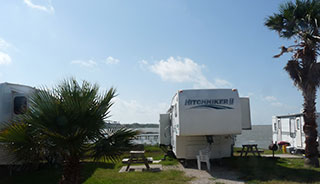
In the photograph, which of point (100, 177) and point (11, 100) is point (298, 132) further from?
point (11, 100)

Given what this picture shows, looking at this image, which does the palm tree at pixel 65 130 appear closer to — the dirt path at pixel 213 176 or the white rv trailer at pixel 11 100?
the white rv trailer at pixel 11 100

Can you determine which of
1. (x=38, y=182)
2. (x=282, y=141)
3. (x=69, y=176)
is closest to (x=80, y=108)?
(x=69, y=176)

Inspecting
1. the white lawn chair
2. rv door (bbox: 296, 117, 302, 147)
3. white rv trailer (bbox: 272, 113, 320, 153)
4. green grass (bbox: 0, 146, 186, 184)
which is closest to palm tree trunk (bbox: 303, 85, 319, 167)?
the white lawn chair

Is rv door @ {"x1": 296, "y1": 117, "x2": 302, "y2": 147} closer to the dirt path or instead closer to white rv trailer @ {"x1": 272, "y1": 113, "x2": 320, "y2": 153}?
white rv trailer @ {"x1": 272, "y1": 113, "x2": 320, "y2": 153}

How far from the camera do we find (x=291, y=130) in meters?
16.0

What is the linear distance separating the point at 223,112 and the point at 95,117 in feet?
19.5

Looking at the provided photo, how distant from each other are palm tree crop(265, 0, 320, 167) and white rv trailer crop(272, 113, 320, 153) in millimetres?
4499

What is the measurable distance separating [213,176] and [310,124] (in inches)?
166

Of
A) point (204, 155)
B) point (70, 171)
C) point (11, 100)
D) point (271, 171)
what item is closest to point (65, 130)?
point (70, 171)

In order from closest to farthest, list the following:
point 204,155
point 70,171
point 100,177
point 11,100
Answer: point 70,171 < point 11,100 < point 100,177 < point 204,155

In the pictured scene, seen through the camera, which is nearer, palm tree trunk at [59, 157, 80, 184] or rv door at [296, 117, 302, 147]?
palm tree trunk at [59, 157, 80, 184]

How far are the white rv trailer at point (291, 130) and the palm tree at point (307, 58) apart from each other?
14.8 ft

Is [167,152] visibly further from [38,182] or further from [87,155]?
[87,155]

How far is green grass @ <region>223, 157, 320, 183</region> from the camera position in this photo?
26.6ft
